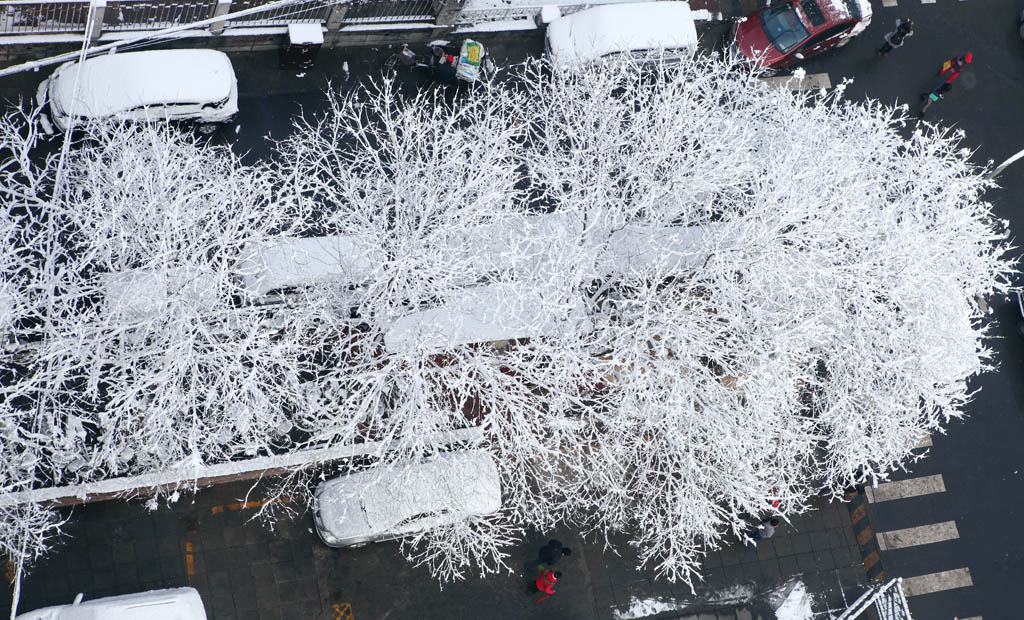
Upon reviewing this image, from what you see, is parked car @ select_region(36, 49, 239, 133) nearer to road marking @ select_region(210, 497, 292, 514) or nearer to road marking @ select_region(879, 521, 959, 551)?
road marking @ select_region(210, 497, 292, 514)

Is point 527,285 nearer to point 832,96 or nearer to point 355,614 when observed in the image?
point 355,614

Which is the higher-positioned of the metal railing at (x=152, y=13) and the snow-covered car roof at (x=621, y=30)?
the metal railing at (x=152, y=13)

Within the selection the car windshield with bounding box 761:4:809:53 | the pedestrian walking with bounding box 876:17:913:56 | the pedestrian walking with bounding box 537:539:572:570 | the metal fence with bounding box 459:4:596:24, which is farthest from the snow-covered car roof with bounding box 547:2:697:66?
the pedestrian walking with bounding box 537:539:572:570

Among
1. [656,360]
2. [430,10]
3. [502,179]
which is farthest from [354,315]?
[430,10]

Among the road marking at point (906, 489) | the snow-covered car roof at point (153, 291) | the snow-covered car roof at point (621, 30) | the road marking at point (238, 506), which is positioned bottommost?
the road marking at point (906, 489)

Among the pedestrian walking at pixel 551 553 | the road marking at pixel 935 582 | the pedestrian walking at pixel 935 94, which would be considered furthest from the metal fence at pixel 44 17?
the road marking at pixel 935 582

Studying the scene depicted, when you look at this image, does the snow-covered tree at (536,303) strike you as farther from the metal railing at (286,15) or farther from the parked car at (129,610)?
the metal railing at (286,15)

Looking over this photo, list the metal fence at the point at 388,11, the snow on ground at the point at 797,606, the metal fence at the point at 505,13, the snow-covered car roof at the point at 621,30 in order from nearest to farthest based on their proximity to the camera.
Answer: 1. the snow on ground at the point at 797,606
2. the metal fence at the point at 388,11
3. the snow-covered car roof at the point at 621,30
4. the metal fence at the point at 505,13
